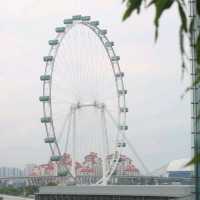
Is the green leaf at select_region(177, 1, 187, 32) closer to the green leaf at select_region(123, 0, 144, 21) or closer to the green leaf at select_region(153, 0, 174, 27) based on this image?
the green leaf at select_region(153, 0, 174, 27)

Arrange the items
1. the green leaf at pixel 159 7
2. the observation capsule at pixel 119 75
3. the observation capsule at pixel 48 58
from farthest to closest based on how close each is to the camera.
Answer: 1. the observation capsule at pixel 119 75
2. the observation capsule at pixel 48 58
3. the green leaf at pixel 159 7

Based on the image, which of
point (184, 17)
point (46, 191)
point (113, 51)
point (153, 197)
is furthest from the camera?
point (46, 191)

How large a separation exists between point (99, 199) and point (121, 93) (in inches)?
491

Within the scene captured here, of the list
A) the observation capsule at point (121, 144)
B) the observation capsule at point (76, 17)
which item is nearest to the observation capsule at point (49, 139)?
the observation capsule at point (121, 144)

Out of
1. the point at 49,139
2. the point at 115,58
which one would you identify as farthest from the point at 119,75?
the point at 49,139

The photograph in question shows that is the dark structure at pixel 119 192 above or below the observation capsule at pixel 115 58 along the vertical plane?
below

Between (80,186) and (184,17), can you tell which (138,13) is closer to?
(184,17)

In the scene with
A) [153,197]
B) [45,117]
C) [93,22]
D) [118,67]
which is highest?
[93,22]

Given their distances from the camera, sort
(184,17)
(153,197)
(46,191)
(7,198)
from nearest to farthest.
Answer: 1. (184,17)
2. (153,197)
3. (46,191)
4. (7,198)

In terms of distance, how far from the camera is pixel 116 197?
79.0 meters

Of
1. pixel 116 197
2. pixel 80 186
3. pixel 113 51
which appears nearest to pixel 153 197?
pixel 116 197

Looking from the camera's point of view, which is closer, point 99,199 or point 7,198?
point 99,199

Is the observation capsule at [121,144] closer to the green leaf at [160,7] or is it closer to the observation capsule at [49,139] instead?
the observation capsule at [49,139]

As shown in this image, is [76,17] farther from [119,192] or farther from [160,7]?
[160,7]
